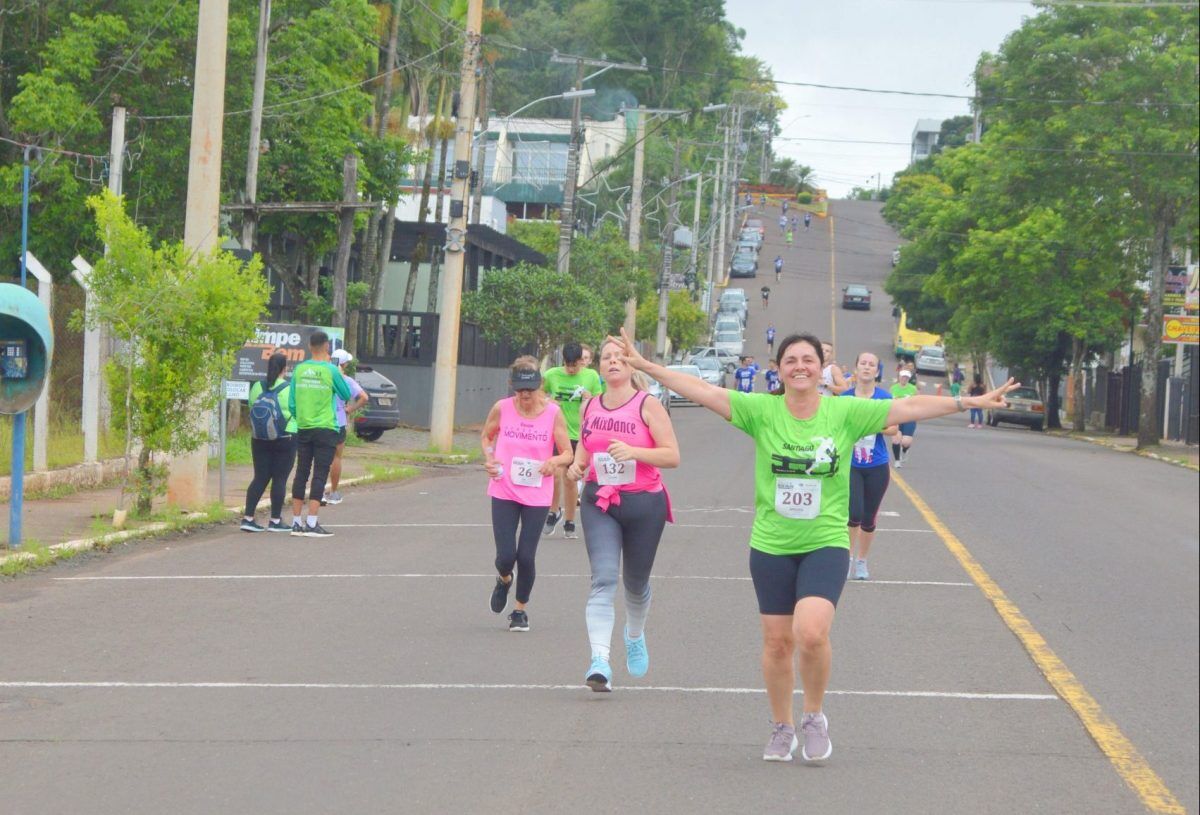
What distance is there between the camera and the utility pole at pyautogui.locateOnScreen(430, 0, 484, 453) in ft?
87.9

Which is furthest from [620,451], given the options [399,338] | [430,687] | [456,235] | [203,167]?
[399,338]

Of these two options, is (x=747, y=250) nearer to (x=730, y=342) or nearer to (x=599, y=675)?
(x=730, y=342)

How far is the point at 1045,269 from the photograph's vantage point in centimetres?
5009

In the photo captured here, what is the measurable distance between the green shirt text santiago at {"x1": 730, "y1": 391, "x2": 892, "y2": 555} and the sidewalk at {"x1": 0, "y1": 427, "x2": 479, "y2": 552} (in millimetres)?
8862

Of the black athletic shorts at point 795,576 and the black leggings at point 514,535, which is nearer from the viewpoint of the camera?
the black athletic shorts at point 795,576

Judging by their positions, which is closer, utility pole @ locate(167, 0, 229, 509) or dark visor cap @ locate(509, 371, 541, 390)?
dark visor cap @ locate(509, 371, 541, 390)

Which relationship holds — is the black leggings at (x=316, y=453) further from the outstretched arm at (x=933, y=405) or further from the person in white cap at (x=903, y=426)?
the outstretched arm at (x=933, y=405)

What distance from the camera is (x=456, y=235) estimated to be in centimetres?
2728

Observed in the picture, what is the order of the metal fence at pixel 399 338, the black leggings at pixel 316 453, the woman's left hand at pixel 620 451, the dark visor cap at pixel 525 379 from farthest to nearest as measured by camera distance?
the metal fence at pixel 399 338 → the black leggings at pixel 316 453 → the dark visor cap at pixel 525 379 → the woman's left hand at pixel 620 451

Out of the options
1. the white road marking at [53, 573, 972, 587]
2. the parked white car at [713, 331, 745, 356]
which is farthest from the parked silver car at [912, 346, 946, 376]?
the white road marking at [53, 573, 972, 587]

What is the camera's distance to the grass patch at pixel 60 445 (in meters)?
18.4

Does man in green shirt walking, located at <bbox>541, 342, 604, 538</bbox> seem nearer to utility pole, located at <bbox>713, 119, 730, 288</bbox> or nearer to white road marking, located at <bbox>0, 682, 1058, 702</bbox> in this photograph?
white road marking, located at <bbox>0, 682, 1058, 702</bbox>

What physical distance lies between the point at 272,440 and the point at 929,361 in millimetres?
68943

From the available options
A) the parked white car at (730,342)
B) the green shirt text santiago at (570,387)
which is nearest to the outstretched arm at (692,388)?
the green shirt text santiago at (570,387)
